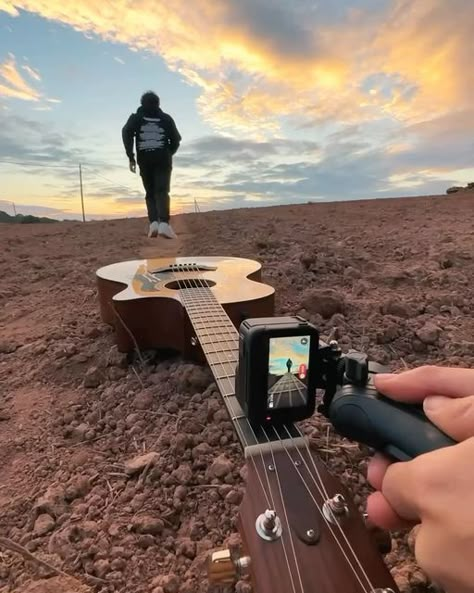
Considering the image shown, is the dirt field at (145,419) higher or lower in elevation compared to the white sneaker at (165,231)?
lower

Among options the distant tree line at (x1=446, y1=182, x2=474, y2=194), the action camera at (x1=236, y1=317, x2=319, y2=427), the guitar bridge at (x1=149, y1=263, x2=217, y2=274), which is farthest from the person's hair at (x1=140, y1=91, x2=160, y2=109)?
the distant tree line at (x1=446, y1=182, x2=474, y2=194)

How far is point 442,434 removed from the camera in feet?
1.42

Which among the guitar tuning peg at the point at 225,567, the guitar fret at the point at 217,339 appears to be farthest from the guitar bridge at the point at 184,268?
the guitar tuning peg at the point at 225,567

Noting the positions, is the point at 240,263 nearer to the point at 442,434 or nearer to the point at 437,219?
the point at 442,434

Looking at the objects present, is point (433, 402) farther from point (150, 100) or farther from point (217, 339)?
point (150, 100)

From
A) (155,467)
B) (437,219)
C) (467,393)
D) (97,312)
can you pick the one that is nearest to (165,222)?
(97,312)

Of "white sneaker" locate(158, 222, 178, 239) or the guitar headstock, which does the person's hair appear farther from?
the guitar headstock

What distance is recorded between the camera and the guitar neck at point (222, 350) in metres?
0.73

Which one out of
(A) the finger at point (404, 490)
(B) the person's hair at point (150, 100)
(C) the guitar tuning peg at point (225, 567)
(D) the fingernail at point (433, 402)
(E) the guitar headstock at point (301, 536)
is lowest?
(C) the guitar tuning peg at point (225, 567)

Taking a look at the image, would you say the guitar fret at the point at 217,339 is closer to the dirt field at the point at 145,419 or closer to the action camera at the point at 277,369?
the dirt field at the point at 145,419

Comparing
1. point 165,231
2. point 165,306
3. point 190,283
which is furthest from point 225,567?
point 165,231

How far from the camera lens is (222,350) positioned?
3.82 ft

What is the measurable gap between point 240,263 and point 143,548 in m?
1.60

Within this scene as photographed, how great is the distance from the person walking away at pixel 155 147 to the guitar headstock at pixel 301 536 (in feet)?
11.9
